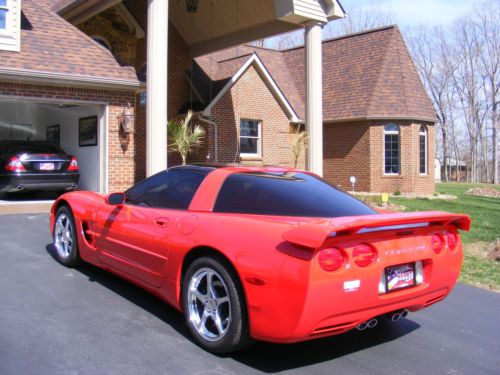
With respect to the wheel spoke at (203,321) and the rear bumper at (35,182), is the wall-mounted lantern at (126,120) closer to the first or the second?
the rear bumper at (35,182)

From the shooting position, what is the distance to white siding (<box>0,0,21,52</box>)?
10836 mm

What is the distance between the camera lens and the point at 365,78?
64.8 ft

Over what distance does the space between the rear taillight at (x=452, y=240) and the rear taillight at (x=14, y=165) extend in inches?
374

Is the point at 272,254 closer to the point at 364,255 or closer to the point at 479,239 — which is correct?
the point at 364,255

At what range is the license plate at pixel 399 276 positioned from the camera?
3475mm

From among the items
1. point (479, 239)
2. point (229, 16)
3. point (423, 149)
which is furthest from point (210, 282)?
point (423, 149)

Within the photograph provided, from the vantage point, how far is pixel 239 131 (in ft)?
59.6

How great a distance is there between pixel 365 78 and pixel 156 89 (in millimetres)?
11453

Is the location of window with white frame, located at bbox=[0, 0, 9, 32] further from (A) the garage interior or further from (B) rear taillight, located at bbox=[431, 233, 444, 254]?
(B) rear taillight, located at bbox=[431, 233, 444, 254]

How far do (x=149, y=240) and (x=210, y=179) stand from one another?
760mm

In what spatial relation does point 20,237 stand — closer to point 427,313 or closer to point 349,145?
point 427,313

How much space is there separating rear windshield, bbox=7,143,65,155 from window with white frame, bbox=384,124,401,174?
495 inches

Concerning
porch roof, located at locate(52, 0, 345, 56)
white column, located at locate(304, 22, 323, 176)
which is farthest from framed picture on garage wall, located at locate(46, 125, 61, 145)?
white column, located at locate(304, 22, 323, 176)

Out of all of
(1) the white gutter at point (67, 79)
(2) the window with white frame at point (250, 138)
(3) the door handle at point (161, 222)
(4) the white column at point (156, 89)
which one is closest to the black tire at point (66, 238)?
(3) the door handle at point (161, 222)
